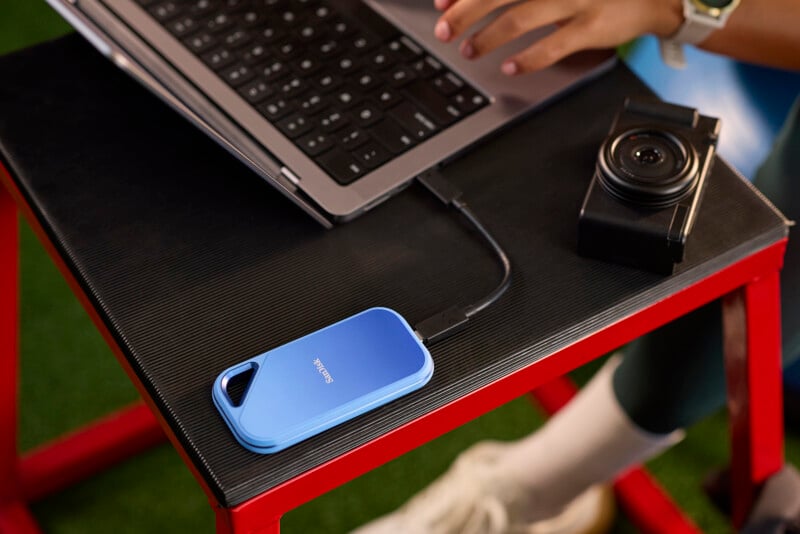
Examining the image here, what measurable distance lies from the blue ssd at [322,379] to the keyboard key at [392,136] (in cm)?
14

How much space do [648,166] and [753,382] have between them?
0.23m

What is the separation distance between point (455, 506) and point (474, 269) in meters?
0.52

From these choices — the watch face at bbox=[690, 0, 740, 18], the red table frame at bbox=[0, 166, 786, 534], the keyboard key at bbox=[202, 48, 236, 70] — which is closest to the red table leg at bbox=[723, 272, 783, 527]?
the red table frame at bbox=[0, 166, 786, 534]

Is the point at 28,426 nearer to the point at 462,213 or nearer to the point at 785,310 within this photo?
the point at 462,213

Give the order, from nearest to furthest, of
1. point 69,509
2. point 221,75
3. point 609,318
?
point 609,318, point 221,75, point 69,509

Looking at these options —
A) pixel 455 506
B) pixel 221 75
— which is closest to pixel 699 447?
pixel 455 506

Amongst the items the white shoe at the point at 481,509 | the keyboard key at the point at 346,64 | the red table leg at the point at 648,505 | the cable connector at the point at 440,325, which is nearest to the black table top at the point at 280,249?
the cable connector at the point at 440,325

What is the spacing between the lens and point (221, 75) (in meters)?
0.75

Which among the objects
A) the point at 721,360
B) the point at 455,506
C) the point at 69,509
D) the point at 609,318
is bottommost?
the point at 69,509

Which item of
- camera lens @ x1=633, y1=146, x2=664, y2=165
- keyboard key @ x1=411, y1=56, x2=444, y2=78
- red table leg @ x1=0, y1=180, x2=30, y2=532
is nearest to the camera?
camera lens @ x1=633, y1=146, x2=664, y2=165

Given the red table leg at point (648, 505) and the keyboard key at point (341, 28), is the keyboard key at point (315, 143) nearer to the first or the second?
the keyboard key at point (341, 28)

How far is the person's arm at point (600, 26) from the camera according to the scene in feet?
2.41

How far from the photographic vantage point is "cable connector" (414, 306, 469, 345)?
24.1 inches

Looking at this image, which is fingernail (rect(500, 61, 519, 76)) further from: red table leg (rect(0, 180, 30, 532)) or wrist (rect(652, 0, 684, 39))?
red table leg (rect(0, 180, 30, 532))
